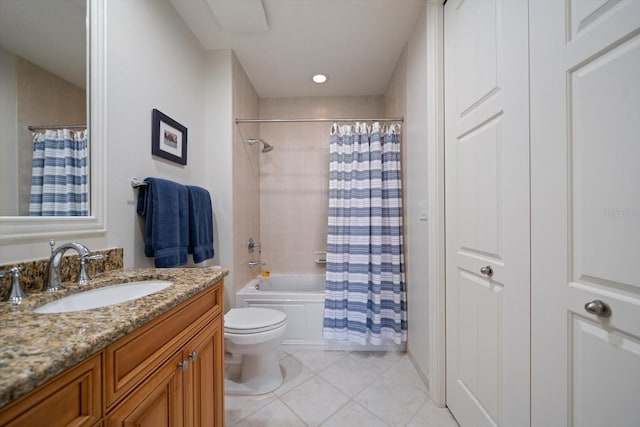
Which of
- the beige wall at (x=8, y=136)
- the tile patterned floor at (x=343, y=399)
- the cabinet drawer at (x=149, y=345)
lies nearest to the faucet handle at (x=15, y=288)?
the beige wall at (x=8, y=136)

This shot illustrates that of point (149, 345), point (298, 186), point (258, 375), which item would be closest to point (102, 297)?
point (149, 345)

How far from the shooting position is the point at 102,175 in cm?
104

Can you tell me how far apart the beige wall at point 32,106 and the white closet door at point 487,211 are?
1.65m

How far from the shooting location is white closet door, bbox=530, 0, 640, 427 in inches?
22.1

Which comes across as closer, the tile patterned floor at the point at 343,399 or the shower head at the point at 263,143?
the tile patterned floor at the point at 343,399

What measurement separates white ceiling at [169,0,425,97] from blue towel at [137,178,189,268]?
3.92 feet

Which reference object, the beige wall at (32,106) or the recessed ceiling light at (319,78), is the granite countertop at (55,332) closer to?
the beige wall at (32,106)

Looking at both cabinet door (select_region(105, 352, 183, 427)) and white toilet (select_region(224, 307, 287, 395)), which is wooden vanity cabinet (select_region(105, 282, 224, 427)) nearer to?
cabinet door (select_region(105, 352, 183, 427))

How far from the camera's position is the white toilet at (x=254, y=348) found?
1.45 meters

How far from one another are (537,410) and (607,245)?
23.6 inches

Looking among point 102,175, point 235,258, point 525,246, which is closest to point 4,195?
point 102,175

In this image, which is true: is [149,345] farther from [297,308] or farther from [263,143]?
[263,143]

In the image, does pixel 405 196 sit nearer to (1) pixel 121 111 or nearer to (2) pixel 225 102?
(2) pixel 225 102

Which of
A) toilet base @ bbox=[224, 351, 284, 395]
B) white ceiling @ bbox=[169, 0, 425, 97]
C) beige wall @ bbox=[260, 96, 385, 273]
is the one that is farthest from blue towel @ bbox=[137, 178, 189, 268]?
beige wall @ bbox=[260, 96, 385, 273]
